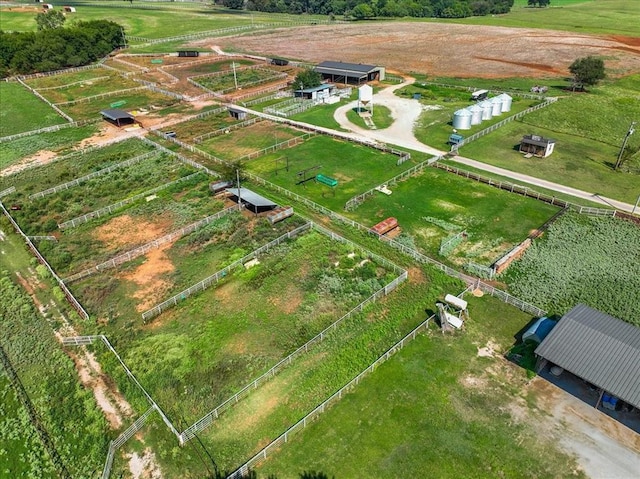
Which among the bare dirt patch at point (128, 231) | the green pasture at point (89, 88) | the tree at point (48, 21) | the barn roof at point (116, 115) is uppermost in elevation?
the tree at point (48, 21)

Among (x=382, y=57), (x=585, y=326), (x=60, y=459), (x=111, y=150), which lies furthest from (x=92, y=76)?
(x=585, y=326)

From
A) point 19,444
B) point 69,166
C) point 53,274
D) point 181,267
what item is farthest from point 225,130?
point 19,444

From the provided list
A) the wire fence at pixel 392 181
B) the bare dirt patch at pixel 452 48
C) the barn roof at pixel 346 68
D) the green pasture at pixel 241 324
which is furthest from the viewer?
the bare dirt patch at pixel 452 48

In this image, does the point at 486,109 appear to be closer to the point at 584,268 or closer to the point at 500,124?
the point at 500,124

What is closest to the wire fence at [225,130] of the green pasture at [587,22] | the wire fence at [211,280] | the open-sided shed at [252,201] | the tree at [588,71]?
the open-sided shed at [252,201]

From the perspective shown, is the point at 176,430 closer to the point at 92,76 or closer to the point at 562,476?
the point at 562,476

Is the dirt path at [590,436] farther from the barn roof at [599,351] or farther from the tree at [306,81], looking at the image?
the tree at [306,81]

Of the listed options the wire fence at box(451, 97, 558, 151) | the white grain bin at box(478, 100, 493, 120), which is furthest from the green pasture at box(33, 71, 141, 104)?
the white grain bin at box(478, 100, 493, 120)

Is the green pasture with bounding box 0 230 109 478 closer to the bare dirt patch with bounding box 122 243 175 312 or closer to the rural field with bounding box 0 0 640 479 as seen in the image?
the rural field with bounding box 0 0 640 479

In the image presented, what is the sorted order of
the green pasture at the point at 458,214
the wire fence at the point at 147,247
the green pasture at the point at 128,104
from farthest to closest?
the green pasture at the point at 128,104 < the green pasture at the point at 458,214 < the wire fence at the point at 147,247
